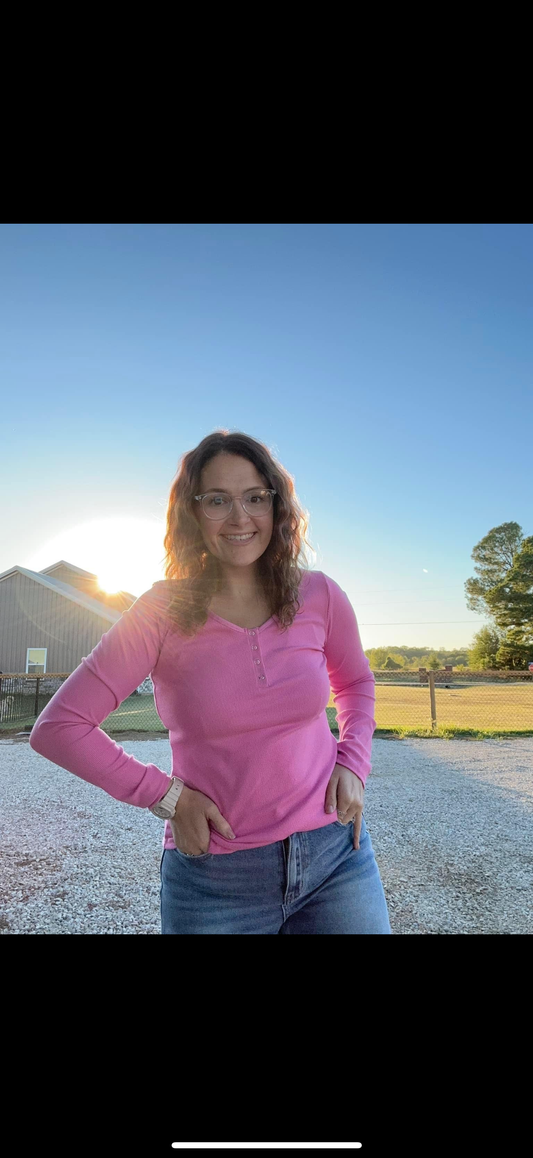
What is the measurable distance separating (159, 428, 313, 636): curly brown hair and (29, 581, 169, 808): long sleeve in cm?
10

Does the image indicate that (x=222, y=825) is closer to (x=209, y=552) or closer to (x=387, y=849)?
(x=209, y=552)

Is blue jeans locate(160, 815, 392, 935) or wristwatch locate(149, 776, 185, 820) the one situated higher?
wristwatch locate(149, 776, 185, 820)

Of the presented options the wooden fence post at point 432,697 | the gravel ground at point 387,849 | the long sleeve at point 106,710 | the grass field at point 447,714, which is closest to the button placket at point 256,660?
the long sleeve at point 106,710

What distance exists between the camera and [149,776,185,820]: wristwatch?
3.22 feet

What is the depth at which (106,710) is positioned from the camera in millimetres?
970

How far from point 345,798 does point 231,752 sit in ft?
0.79

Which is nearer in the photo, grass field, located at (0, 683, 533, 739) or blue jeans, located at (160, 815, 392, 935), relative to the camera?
blue jeans, located at (160, 815, 392, 935)

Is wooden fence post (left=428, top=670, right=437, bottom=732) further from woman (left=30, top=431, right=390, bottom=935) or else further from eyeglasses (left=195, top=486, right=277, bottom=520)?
eyeglasses (left=195, top=486, right=277, bottom=520)

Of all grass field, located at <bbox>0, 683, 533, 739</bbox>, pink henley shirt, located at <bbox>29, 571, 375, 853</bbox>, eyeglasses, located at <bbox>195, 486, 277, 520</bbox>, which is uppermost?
eyeglasses, located at <bbox>195, 486, 277, 520</bbox>

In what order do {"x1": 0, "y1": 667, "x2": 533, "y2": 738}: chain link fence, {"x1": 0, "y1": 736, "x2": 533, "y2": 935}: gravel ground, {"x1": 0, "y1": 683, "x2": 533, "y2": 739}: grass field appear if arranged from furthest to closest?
{"x1": 0, "y1": 667, "x2": 533, "y2": 738}: chain link fence → {"x1": 0, "y1": 683, "x2": 533, "y2": 739}: grass field → {"x1": 0, "y1": 736, "x2": 533, "y2": 935}: gravel ground

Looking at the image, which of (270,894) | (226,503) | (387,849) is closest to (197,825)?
(270,894)

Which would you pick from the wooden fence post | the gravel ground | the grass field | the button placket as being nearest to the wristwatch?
the button placket
